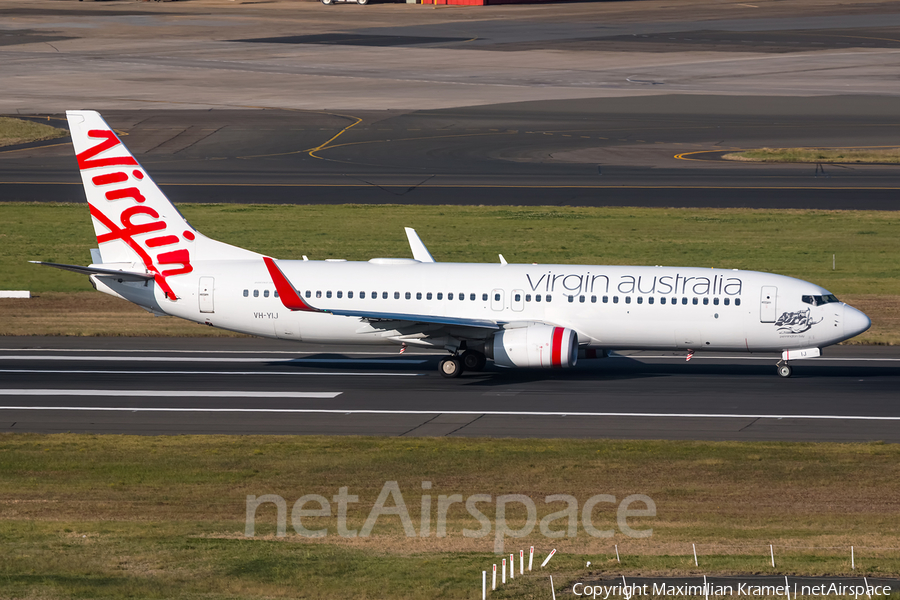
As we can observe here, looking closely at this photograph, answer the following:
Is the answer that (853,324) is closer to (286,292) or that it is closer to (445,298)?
(445,298)

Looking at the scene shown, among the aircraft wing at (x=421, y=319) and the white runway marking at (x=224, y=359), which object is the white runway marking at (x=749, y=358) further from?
the white runway marking at (x=224, y=359)

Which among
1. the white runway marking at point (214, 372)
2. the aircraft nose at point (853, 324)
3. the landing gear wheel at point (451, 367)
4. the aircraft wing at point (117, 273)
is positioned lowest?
the white runway marking at point (214, 372)

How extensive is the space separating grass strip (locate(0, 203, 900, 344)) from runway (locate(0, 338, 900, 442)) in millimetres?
6499

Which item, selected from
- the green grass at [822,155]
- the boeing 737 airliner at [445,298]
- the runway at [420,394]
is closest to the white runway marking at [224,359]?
the runway at [420,394]

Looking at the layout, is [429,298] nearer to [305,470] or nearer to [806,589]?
[305,470]

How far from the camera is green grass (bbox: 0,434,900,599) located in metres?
20.1

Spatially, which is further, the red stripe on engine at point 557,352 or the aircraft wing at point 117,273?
the aircraft wing at point 117,273

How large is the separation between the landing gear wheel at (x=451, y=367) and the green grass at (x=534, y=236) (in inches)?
684

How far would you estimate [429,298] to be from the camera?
40312mm

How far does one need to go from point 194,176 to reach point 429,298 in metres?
42.3

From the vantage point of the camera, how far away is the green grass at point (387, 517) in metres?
20.1

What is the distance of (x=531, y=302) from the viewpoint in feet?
131

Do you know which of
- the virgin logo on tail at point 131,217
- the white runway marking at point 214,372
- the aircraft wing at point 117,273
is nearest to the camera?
the aircraft wing at point 117,273

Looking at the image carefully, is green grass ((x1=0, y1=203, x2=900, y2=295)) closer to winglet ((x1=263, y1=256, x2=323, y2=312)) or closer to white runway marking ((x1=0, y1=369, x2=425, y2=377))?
white runway marking ((x1=0, y1=369, x2=425, y2=377))
